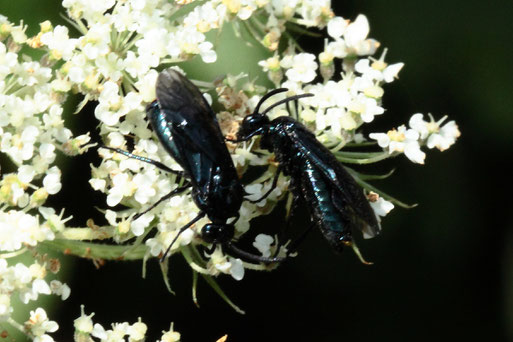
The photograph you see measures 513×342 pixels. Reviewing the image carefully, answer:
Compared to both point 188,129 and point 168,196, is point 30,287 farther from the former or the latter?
point 188,129

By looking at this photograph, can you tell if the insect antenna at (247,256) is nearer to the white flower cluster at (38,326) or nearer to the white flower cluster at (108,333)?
the white flower cluster at (108,333)

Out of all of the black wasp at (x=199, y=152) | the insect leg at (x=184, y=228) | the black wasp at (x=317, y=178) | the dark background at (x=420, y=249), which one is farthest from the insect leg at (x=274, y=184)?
the dark background at (x=420, y=249)

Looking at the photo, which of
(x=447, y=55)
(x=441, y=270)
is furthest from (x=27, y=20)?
(x=441, y=270)

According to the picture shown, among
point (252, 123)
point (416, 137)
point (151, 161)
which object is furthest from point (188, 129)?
point (416, 137)

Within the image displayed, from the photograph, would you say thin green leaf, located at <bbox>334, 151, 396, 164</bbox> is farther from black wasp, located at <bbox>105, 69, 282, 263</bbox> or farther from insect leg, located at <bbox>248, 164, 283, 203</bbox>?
black wasp, located at <bbox>105, 69, 282, 263</bbox>

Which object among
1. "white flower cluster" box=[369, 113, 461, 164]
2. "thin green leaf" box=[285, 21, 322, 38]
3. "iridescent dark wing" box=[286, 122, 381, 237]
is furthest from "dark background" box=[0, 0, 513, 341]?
"iridescent dark wing" box=[286, 122, 381, 237]
